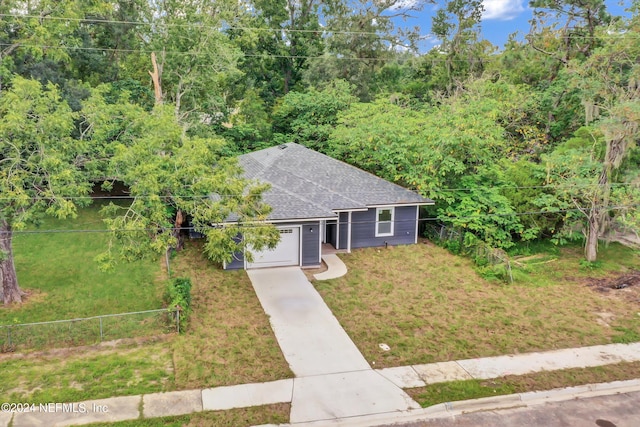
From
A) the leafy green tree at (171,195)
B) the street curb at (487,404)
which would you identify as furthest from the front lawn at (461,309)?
the leafy green tree at (171,195)

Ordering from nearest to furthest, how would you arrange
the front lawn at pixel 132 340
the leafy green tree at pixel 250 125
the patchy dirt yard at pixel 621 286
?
1. the front lawn at pixel 132 340
2. the patchy dirt yard at pixel 621 286
3. the leafy green tree at pixel 250 125

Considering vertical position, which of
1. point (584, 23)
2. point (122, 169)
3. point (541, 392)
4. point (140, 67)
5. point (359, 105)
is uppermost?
point (584, 23)

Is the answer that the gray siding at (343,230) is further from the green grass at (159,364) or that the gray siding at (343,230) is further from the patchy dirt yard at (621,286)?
the patchy dirt yard at (621,286)

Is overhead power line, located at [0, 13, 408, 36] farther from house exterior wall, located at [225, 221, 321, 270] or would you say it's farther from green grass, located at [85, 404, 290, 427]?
green grass, located at [85, 404, 290, 427]

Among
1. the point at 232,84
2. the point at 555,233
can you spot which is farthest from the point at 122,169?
the point at 232,84

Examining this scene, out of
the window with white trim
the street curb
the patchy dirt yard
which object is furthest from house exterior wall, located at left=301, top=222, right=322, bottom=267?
the patchy dirt yard

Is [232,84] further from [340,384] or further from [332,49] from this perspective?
[340,384]
